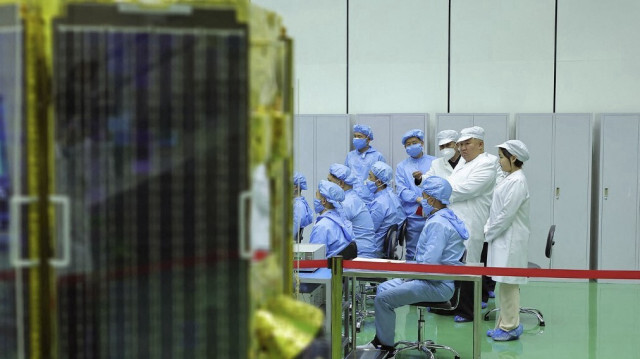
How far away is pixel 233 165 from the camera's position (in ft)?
4.17

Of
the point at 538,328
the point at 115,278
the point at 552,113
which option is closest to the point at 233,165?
the point at 115,278

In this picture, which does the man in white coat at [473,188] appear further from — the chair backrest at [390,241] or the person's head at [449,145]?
the person's head at [449,145]

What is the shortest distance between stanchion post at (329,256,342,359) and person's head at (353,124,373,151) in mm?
4318

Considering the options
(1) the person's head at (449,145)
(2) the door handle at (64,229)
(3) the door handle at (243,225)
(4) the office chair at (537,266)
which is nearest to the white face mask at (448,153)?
(1) the person's head at (449,145)

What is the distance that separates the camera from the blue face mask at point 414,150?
770cm

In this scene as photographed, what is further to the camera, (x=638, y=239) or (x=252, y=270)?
(x=638, y=239)

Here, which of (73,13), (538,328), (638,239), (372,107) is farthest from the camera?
(372,107)

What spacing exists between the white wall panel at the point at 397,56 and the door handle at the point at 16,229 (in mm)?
7973

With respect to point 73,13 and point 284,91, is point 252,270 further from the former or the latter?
point 73,13

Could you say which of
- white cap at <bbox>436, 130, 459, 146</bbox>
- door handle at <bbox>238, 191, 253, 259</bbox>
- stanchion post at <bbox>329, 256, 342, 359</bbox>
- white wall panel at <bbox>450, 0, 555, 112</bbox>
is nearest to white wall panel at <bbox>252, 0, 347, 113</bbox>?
white wall panel at <bbox>450, 0, 555, 112</bbox>

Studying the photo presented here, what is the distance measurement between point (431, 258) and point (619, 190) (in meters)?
4.44

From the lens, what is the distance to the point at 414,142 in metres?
7.84

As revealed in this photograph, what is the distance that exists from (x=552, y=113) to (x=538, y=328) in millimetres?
3230

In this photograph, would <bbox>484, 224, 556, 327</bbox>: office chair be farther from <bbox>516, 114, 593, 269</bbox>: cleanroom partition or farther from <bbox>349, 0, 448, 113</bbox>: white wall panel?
<bbox>349, 0, 448, 113</bbox>: white wall panel
